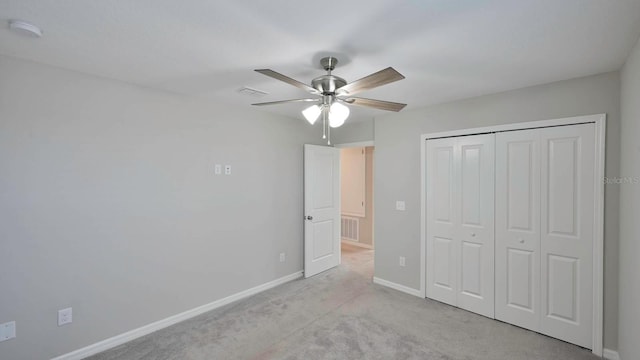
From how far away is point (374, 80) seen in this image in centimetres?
167

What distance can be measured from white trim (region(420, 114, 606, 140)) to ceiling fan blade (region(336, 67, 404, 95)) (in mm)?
1723

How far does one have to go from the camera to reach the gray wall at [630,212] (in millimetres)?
1749

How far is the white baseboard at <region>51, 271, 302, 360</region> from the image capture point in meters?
2.25

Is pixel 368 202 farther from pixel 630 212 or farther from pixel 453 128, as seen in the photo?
pixel 630 212

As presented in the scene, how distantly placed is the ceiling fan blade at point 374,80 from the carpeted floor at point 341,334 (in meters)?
2.10

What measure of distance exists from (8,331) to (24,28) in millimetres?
2065

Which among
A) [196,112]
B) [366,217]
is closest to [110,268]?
[196,112]

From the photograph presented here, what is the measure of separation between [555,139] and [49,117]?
421cm

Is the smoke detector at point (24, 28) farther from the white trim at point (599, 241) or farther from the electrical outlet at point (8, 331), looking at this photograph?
the white trim at point (599, 241)

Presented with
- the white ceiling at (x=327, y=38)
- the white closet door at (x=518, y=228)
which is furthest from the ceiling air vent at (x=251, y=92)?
the white closet door at (x=518, y=228)

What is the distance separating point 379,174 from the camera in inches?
149

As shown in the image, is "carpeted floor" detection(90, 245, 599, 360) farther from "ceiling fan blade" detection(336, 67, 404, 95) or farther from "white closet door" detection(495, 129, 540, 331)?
"ceiling fan blade" detection(336, 67, 404, 95)

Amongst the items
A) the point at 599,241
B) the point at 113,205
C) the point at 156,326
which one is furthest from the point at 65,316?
the point at 599,241

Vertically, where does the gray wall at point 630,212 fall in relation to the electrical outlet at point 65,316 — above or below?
above
